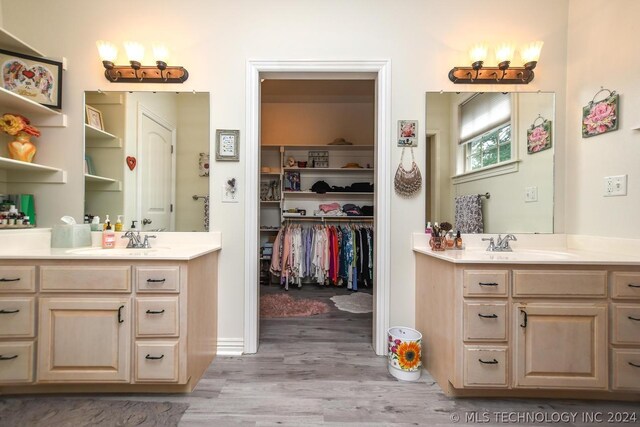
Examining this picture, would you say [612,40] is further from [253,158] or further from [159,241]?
[159,241]

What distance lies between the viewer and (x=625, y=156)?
1642mm

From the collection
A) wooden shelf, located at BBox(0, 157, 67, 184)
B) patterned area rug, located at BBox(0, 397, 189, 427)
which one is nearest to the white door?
wooden shelf, located at BBox(0, 157, 67, 184)

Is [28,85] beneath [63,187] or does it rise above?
above

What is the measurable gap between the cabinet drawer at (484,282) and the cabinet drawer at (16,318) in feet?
7.69

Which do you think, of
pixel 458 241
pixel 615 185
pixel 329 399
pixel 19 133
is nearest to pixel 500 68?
pixel 615 185

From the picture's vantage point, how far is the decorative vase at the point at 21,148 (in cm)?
179

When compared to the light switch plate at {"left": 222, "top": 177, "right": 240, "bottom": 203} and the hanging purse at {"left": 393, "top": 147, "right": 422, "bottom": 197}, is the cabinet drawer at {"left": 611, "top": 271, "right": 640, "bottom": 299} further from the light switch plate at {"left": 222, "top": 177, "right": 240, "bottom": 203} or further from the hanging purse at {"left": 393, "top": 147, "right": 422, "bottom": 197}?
the light switch plate at {"left": 222, "top": 177, "right": 240, "bottom": 203}

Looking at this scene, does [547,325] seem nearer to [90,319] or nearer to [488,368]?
[488,368]

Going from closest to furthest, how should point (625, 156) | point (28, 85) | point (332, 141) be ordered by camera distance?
point (625, 156) → point (28, 85) → point (332, 141)

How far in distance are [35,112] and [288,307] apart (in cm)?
261

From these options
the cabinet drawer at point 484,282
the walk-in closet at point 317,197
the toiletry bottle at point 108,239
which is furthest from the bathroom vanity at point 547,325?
the toiletry bottle at point 108,239

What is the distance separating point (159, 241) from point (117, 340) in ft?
2.38

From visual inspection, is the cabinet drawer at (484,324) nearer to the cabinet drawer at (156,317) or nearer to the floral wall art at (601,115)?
the floral wall art at (601,115)

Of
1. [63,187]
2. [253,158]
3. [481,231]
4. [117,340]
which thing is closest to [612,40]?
[481,231]
